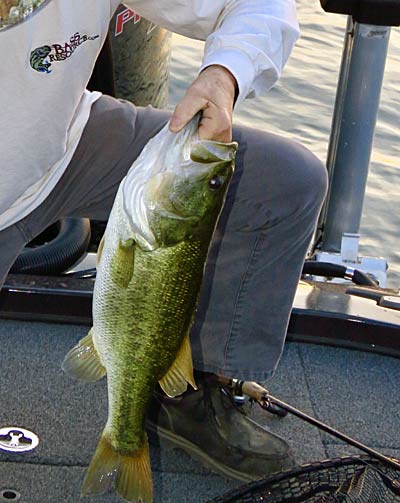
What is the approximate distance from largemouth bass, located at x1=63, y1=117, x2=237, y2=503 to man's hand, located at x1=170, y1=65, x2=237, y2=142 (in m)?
0.02

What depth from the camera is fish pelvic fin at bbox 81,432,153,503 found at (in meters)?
2.12

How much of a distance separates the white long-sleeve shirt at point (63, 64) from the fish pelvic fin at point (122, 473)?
617mm

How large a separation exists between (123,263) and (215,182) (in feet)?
0.78

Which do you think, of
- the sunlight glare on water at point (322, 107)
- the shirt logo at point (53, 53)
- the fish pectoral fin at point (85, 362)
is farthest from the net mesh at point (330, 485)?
the sunlight glare on water at point (322, 107)

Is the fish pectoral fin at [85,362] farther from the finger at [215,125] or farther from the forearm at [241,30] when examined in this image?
the forearm at [241,30]

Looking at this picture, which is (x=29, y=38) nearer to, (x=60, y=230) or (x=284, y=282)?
(x=284, y=282)

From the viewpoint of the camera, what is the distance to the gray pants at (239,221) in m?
2.44

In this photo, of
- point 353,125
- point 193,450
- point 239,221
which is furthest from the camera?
point 353,125

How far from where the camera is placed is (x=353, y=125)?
146 inches

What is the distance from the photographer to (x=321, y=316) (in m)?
3.21

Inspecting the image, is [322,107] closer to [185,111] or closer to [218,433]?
[218,433]

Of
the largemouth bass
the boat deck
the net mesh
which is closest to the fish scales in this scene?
the largemouth bass

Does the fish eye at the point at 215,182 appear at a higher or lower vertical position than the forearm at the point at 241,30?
lower

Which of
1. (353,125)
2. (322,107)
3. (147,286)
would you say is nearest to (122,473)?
(147,286)
